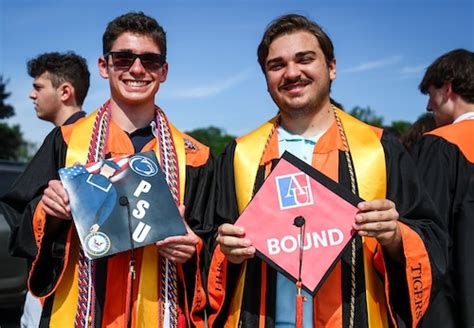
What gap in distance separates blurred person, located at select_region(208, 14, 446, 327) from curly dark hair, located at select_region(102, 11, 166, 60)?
1.74ft

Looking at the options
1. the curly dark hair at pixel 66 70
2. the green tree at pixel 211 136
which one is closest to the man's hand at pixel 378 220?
the curly dark hair at pixel 66 70

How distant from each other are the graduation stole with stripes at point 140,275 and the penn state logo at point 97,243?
202 mm

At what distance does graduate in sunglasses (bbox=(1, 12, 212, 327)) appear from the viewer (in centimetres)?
242

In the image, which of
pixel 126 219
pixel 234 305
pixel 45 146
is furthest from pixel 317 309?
pixel 45 146

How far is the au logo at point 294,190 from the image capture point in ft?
7.34

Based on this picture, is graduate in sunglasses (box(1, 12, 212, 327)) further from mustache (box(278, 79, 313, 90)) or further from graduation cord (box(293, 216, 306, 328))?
mustache (box(278, 79, 313, 90))

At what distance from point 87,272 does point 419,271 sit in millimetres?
1437

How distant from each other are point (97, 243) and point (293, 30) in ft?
4.32

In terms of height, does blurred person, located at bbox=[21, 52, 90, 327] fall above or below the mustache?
above

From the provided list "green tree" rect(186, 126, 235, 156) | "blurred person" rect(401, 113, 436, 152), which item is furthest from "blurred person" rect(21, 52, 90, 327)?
"green tree" rect(186, 126, 235, 156)

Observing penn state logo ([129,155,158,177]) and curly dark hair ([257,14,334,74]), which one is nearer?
penn state logo ([129,155,158,177])

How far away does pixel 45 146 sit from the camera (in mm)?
2697

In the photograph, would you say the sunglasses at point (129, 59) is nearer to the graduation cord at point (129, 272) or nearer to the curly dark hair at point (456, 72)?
the graduation cord at point (129, 272)

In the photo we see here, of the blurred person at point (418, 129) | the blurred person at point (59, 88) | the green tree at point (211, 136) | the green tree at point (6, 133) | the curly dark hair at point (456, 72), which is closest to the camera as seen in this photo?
the curly dark hair at point (456, 72)
